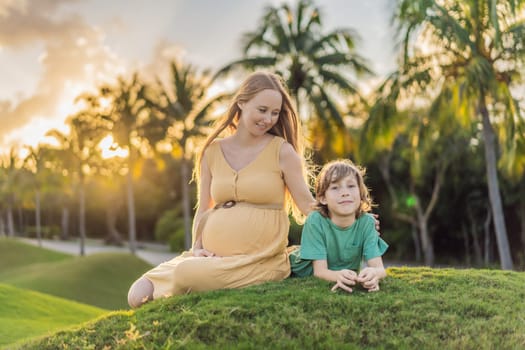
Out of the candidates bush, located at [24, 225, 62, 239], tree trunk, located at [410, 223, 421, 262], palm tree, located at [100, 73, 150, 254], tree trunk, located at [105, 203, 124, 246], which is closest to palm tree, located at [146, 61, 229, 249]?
palm tree, located at [100, 73, 150, 254]

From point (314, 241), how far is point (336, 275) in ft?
0.98

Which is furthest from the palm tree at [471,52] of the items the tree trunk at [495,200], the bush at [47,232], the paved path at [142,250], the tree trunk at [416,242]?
the bush at [47,232]

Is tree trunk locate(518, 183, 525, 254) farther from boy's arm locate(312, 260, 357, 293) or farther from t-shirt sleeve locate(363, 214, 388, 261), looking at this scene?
boy's arm locate(312, 260, 357, 293)

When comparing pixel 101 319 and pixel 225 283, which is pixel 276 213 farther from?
pixel 101 319

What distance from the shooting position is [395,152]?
27.5 metres

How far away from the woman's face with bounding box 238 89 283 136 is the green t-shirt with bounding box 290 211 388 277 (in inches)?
31.4

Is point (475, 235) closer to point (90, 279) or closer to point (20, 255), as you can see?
point (90, 279)

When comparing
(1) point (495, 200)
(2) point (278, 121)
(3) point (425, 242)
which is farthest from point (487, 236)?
(2) point (278, 121)

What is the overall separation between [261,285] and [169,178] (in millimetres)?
40677

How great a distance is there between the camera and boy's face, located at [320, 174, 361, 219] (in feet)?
13.7

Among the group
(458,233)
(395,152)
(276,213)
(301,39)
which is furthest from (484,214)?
(276,213)

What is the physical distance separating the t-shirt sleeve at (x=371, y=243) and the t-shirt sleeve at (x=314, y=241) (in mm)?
306

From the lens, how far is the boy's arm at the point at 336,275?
3922 millimetres

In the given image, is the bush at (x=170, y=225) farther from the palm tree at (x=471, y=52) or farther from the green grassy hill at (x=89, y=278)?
the palm tree at (x=471, y=52)
